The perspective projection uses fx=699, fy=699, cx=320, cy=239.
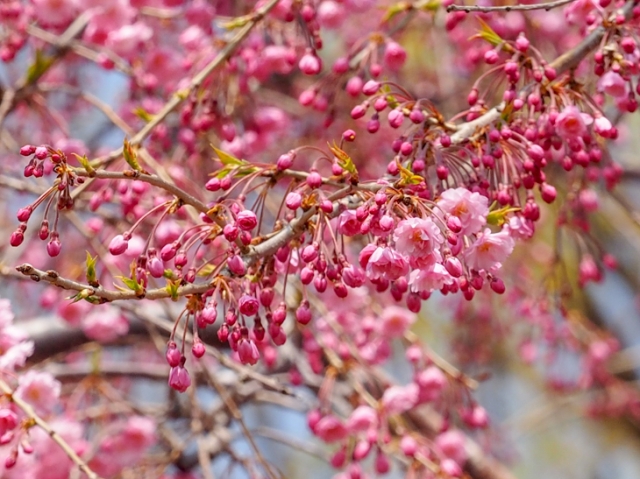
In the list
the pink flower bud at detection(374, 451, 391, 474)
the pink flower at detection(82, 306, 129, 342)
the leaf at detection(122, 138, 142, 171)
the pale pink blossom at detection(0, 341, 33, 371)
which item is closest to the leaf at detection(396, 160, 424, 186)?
the leaf at detection(122, 138, 142, 171)

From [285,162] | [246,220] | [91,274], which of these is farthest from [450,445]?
[91,274]

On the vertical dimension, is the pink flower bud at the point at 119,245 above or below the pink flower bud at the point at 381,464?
above

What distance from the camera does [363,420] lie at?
7.90ft

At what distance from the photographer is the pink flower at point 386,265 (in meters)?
1.32

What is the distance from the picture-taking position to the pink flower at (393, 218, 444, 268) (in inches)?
50.1

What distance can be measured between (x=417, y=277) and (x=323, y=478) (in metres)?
6.47

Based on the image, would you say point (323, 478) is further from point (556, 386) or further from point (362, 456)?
point (362, 456)

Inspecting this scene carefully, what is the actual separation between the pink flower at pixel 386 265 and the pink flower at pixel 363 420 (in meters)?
1.16

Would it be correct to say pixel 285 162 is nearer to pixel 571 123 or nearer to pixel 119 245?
pixel 119 245

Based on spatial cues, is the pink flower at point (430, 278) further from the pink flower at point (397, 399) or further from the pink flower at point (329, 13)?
the pink flower at point (329, 13)

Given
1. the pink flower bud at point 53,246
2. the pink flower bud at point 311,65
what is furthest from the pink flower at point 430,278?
the pink flower bud at point 311,65

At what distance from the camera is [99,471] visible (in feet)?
9.66

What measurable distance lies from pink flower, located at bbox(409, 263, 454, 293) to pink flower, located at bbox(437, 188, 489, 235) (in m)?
0.11

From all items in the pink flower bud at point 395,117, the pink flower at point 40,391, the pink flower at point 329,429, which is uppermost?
the pink flower bud at point 395,117
